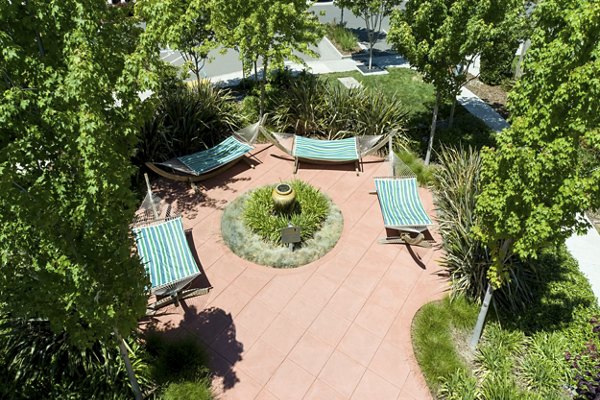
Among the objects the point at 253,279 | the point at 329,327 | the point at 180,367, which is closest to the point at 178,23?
the point at 253,279

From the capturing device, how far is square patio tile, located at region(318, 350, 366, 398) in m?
7.30

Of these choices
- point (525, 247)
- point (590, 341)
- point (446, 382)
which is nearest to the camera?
point (525, 247)

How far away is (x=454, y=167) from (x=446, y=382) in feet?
19.7

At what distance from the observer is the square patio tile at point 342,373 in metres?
7.30

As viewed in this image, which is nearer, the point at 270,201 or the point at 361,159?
the point at 270,201

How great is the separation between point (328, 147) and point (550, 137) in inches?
310

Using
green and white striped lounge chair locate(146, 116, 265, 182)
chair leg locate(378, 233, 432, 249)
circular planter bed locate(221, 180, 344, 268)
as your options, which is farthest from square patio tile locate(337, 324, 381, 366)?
green and white striped lounge chair locate(146, 116, 265, 182)

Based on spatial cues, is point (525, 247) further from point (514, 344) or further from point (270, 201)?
point (270, 201)

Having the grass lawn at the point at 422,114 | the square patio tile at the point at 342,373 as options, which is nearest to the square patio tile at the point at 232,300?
the square patio tile at the point at 342,373

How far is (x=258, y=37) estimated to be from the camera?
1248cm

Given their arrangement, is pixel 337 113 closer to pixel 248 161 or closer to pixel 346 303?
pixel 248 161

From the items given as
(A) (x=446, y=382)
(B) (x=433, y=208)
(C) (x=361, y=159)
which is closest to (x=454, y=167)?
(B) (x=433, y=208)

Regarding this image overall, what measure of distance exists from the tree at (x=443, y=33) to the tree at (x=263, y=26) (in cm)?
323

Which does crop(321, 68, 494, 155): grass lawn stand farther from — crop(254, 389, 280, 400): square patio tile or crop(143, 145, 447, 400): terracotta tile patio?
crop(254, 389, 280, 400): square patio tile
